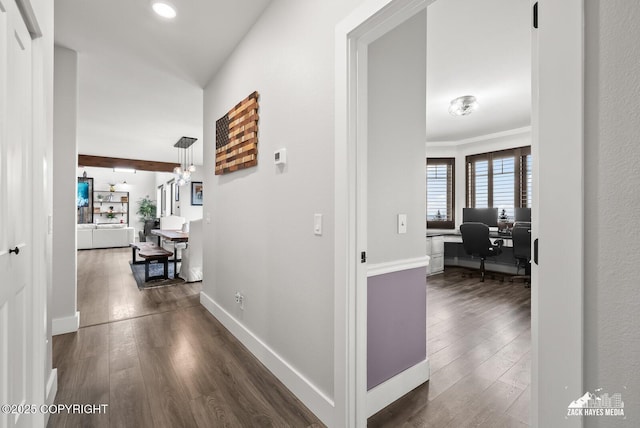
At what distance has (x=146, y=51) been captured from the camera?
9.68 feet

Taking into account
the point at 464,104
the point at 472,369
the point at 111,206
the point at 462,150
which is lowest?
the point at 472,369

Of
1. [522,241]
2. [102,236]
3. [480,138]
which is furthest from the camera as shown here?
[102,236]

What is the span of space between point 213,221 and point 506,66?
368cm

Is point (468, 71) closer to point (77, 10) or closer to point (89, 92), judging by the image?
point (77, 10)

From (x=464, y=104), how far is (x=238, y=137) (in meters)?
A: 3.21

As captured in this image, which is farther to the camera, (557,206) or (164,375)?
(164,375)

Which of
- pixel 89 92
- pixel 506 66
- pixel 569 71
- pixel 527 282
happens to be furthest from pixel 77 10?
pixel 527 282

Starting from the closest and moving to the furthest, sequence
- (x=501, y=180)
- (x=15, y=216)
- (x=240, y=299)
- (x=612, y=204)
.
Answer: (x=612, y=204) < (x=15, y=216) < (x=240, y=299) < (x=501, y=180)

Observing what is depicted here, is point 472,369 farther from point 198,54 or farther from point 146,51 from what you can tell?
point 146,51

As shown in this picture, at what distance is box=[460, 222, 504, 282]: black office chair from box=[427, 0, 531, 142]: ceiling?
1846mm

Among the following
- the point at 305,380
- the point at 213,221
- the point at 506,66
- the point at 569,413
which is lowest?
the point at 305,380

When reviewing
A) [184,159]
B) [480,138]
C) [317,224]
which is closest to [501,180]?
[480,138]

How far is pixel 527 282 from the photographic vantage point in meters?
4.96

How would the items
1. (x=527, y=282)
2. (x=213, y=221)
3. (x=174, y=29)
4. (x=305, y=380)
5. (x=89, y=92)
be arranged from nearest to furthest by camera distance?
(x=305, y=380), (x=174, y=29), (x=213, y=221), (x=89, y=92), (x=527, y=282)
